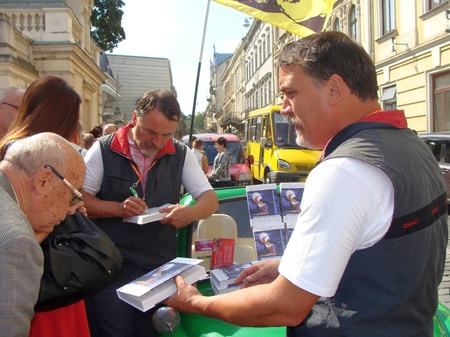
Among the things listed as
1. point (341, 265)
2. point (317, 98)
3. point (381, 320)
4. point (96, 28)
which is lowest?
point (381, 320)

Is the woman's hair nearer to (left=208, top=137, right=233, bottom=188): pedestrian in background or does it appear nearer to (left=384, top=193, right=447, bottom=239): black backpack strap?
(left=384, top=193, right=447, bottom=239): black backpack strap

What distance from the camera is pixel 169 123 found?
2.59 metres

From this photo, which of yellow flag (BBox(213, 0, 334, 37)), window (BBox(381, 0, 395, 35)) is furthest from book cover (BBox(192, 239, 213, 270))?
window (BBox(381, 0, 395, 35))

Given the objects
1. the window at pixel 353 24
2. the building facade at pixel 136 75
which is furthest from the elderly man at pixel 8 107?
the building facade at pixel 136 75

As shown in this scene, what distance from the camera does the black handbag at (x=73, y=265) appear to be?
4.74ft

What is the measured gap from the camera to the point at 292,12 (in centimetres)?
486

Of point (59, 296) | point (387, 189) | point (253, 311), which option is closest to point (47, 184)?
point (59, 296)

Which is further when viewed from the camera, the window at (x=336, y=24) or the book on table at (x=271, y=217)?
the window at (x=336, y=24)

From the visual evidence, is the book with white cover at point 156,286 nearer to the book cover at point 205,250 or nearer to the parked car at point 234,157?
the book cover at point 205,250

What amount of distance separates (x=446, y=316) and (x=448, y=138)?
7931 millimetres

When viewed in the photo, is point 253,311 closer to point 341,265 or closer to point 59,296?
point 341,265

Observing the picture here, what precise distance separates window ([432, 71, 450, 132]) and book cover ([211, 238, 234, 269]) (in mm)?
13471

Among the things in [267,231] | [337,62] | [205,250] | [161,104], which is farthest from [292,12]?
[337,62]

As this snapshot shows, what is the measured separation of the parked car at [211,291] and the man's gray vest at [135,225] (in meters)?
0.15
